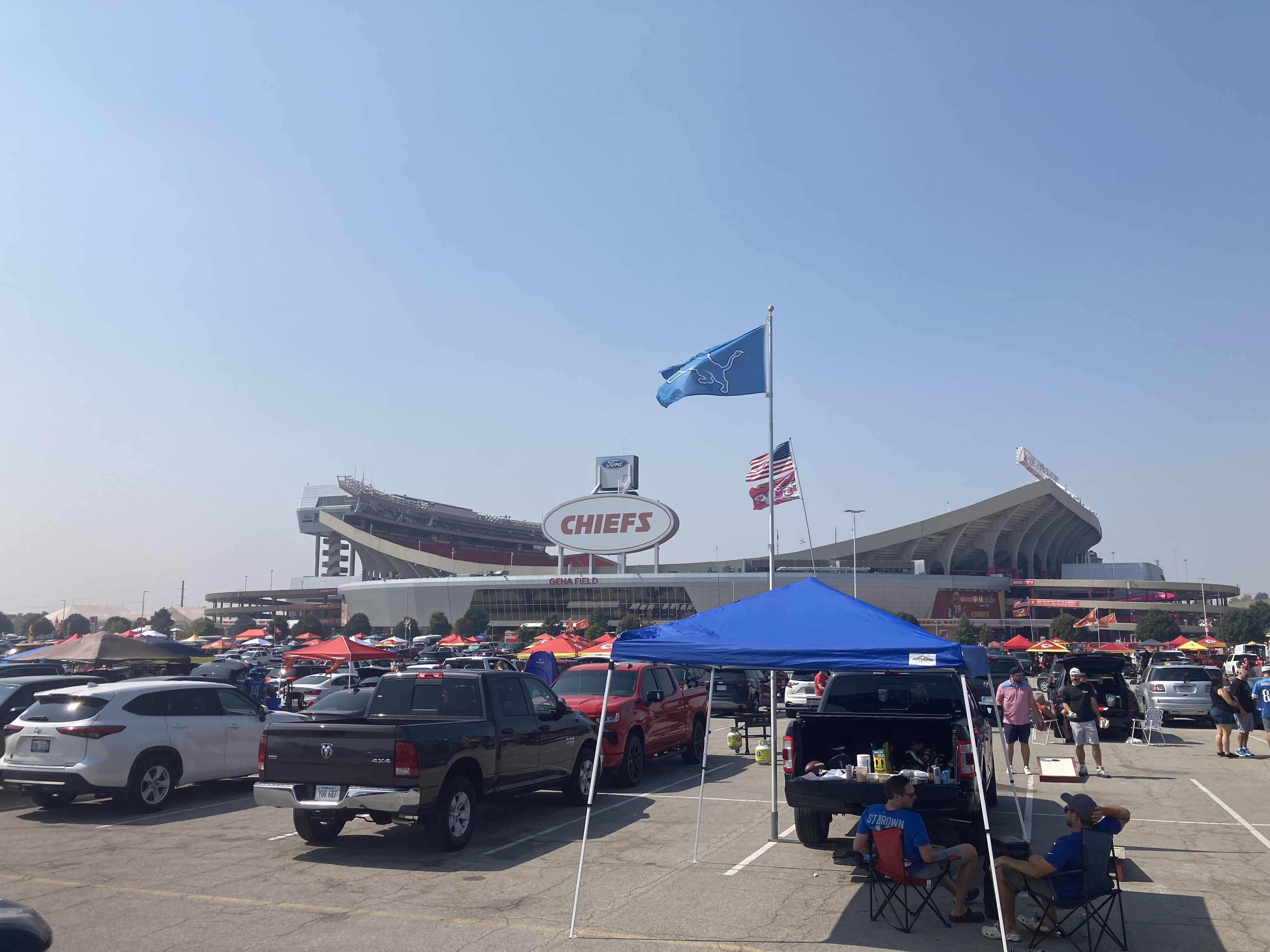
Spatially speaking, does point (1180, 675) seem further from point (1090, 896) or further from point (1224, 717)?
point (1090, 896)

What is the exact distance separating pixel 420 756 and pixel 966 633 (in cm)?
7232

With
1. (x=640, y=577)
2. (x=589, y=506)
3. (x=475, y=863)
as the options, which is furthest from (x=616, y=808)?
(x=640, y=577)

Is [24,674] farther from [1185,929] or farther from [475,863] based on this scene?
[1185,929]

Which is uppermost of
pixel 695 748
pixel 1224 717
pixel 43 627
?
pixel 1224 717

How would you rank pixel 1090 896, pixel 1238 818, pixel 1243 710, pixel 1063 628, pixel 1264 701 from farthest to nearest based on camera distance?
pixel 1063 628
pixel 1264 701
pixel 1243 710
pixel 1238 818
pixel 1090 896

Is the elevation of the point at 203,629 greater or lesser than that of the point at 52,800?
lesser

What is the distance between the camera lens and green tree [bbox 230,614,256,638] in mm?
128625

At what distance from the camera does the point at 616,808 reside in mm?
12844

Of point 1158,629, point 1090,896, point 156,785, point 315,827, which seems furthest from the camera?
point 1158,629

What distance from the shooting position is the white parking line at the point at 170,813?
461 inches

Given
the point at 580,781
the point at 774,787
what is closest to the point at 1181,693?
the point at 774,787

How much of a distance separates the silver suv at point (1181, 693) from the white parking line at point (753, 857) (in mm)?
18321

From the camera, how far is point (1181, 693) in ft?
83.3

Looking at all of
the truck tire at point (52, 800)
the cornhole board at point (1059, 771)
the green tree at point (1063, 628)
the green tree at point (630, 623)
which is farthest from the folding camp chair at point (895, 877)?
the green tree at point (1063, 628)
